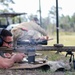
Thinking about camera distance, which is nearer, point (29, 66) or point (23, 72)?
point (23, 72)

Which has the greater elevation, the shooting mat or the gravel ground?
the shooting mat

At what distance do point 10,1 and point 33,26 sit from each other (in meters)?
17.7

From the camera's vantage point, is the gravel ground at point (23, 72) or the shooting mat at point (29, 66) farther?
the shooting mat at point (29, 66)

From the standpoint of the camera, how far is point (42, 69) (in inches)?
223

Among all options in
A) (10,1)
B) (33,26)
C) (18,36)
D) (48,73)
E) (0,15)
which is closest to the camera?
(48,73)

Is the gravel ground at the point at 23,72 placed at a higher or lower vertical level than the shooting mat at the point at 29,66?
lower

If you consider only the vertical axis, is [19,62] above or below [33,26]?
below

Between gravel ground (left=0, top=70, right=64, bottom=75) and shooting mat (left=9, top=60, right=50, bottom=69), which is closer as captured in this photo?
gravel ground (left=0, top=70, right=64, bottom=75)

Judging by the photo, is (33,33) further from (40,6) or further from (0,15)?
(0,15)

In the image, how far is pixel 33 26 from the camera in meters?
8.05

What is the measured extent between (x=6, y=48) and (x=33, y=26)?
230cm

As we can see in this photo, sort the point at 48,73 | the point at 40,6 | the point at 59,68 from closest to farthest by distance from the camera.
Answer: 1. the point at 48,73
2. the point at 59,68
3. the point at 40,6

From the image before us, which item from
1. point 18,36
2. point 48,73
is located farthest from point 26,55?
point 18,36

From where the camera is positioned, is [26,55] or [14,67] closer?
[14,67]
